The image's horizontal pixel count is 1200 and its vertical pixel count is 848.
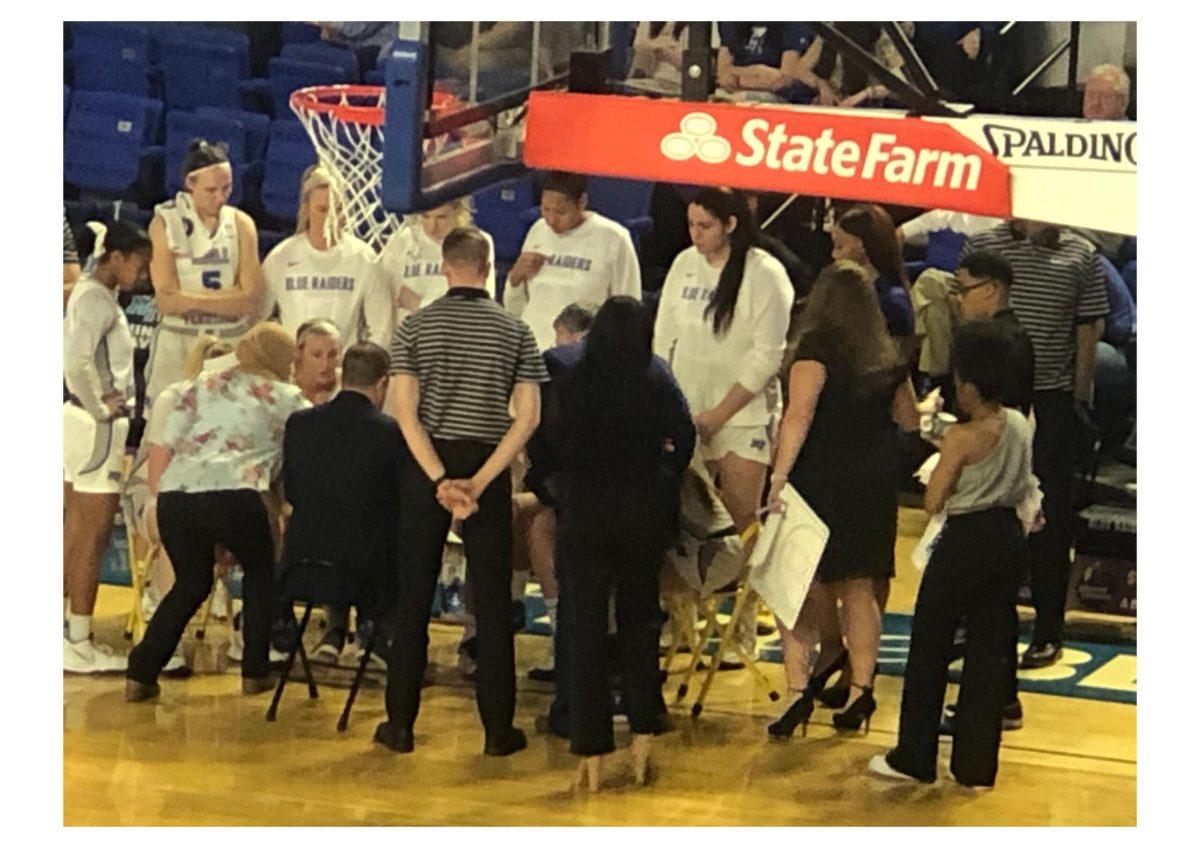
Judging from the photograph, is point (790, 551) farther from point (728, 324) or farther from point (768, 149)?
point (768, 149)

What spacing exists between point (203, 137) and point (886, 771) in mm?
2469

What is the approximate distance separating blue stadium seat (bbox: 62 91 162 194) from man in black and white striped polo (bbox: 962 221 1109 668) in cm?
221

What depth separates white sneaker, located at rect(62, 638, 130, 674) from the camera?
5.02 meters

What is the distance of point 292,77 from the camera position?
4930mm

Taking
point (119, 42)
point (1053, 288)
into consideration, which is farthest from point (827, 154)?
point (119, 42)

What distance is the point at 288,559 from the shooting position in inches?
194

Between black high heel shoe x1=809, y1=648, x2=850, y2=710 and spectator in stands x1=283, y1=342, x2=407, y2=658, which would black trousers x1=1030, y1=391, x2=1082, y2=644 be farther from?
spectator in stands x1=283, y1=342, x2=407, y2=658

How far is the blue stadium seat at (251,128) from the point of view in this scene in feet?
16.3

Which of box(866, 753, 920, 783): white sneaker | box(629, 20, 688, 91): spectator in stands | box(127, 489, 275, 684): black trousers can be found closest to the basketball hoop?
box(629, 20, 688, 91): spectator in stands

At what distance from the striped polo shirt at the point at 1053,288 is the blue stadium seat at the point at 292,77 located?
5.68ft
